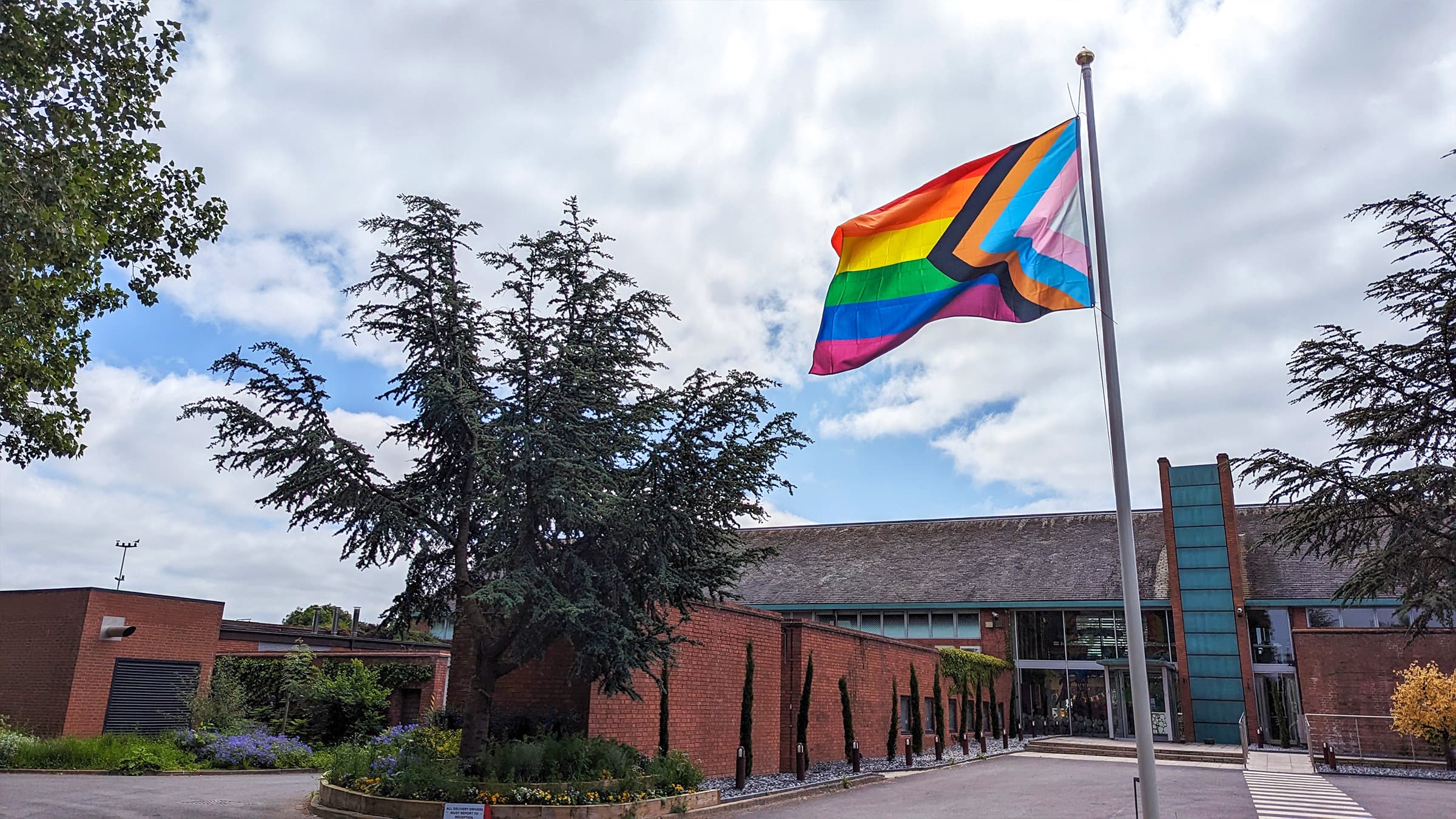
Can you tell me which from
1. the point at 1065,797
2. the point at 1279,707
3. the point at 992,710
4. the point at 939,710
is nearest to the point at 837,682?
the point at 1065,797

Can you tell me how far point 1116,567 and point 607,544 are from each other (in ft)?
98.8

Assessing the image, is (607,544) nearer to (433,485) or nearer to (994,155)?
(433,485)

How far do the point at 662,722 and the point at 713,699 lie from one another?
6.10 feet

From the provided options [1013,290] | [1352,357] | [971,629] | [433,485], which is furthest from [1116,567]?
[1013,290]

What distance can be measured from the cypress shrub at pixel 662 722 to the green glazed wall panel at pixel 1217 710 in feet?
85.9

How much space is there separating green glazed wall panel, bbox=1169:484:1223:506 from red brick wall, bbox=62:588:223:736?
34682mm

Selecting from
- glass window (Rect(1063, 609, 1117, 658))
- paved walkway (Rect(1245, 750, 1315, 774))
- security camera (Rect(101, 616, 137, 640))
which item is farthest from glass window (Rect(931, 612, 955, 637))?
security camera (Rect(101, 616, 137, 640))

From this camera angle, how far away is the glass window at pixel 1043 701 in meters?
38.3

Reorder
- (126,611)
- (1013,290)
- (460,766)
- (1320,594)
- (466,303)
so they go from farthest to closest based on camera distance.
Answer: (1320,594), (126,611), (466,303), (460,766), (1013,290)

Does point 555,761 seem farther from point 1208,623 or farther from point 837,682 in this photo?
point 1208,623

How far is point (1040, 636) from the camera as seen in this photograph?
39125 mm

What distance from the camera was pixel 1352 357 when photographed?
12.3 meters

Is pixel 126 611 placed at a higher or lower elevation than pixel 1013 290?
lower

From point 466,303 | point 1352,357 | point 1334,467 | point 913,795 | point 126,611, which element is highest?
point 466,303
